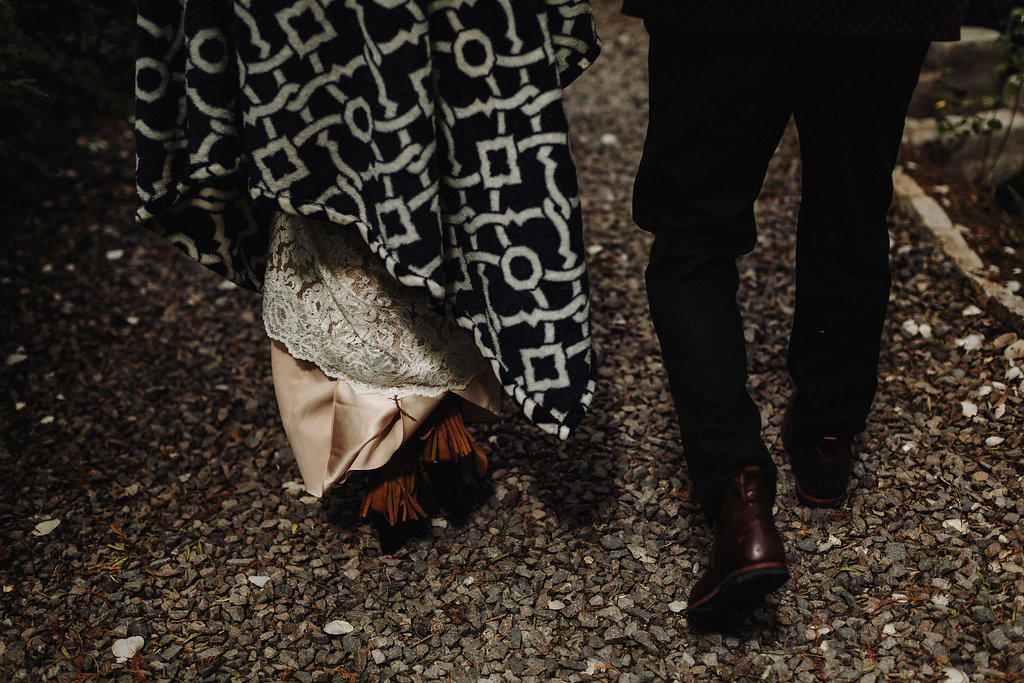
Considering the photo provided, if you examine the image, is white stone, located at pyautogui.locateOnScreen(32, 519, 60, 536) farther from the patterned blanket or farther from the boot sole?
the boot sole

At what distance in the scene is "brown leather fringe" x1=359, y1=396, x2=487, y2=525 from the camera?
5.99 ft

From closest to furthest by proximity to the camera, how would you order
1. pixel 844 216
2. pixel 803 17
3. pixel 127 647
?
pixel 803 17 < pixel 844 216 < pixel 127 647

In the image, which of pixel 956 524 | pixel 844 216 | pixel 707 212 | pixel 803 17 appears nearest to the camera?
pixel 803 17

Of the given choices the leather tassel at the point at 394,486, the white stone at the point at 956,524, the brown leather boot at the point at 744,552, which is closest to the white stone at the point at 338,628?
the leather tassel at the point at 394,486

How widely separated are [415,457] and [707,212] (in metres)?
0.90

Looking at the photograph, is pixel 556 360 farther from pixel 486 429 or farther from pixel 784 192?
pixel 784 192

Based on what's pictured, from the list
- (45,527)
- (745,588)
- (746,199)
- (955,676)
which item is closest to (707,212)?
(746,199)

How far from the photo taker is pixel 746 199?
1.50 metres

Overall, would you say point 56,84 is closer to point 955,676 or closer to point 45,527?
point 45,527

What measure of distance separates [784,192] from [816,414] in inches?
79.1

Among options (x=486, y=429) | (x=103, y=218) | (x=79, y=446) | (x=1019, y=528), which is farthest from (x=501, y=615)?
(x=103, y=218)
